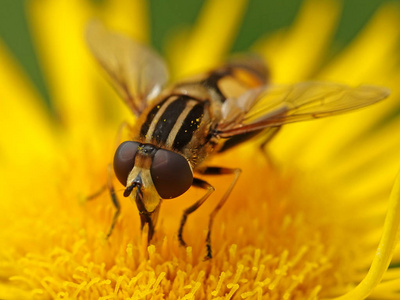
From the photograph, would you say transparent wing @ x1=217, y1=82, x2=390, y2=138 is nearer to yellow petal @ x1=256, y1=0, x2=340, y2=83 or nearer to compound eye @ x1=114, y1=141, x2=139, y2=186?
compound eye @ x1=114, y1=141, x2=139, y2=186

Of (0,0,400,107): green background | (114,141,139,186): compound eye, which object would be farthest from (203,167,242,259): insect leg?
(0,0,400,107): green background

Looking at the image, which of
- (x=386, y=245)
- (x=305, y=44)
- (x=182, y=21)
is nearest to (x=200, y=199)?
(x=386, y=245)

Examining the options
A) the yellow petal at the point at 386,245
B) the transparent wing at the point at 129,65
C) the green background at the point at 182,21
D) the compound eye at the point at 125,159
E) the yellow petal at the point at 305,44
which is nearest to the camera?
the yellow petal at the point at 386,245

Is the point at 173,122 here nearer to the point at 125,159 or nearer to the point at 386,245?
the point at 125,159

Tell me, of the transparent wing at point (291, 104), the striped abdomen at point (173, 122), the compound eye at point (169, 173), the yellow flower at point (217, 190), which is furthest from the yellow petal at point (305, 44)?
the compound eye at point (169, 173)

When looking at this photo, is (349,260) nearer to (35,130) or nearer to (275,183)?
(275,183)

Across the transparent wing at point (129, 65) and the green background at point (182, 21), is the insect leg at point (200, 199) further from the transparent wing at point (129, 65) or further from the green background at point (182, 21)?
the green background at point (182, 21)

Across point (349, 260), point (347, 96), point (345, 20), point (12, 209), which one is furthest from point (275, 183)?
point (345, 20)
